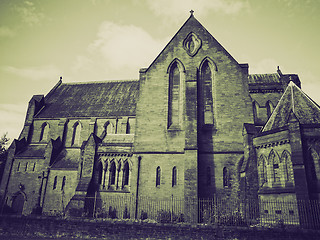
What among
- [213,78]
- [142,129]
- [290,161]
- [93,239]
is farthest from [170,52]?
[93,239]

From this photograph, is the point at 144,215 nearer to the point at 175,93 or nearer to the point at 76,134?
the point at 175,93

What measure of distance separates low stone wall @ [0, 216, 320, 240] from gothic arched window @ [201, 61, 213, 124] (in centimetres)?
1016

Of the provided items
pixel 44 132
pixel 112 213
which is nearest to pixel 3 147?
pixel 44 132

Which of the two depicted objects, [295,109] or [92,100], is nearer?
[295,109]

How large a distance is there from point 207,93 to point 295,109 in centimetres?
709

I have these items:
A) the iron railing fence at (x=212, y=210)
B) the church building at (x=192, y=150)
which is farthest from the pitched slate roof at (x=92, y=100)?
the iron railing fence at (x=212, y=210)

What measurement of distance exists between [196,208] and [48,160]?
18.2 meters

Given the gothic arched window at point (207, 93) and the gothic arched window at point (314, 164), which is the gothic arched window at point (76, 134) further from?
the gothic arched window at point (314, 164)

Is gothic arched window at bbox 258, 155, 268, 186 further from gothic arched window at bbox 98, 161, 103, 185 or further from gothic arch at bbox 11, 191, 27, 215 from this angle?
gothic arch at bbox 11, 191, 27, 215

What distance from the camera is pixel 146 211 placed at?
19.3 metres

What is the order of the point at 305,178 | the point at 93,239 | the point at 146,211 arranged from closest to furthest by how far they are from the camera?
the point at 93,239, the point at 305,178, the point at 146,211

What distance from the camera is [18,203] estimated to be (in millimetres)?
28016

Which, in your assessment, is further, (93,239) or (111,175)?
(111,175)

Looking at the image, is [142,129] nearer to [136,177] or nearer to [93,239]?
[136,177]
